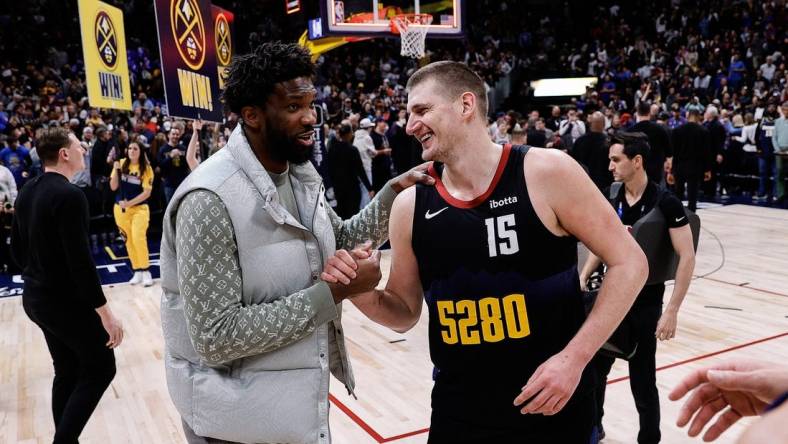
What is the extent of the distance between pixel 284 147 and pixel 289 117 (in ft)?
0.30

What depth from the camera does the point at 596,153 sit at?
843cm

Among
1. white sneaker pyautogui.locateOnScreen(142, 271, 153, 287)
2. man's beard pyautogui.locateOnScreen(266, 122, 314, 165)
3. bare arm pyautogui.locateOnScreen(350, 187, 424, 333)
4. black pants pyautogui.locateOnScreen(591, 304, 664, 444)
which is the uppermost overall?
man's beard pyautogui.locateOnScreen(266, 122, 314, 165)

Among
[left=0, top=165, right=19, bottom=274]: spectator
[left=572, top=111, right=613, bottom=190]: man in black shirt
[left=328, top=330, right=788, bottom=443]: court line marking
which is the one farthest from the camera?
[left=0, top=165, right=19, bottom=274]: spectator

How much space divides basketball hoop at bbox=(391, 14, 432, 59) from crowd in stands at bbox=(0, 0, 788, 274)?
4.57 ft

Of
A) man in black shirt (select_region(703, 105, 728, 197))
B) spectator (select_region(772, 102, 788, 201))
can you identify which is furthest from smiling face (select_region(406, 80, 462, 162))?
spectator (select_region(772, 102, 788, 201))

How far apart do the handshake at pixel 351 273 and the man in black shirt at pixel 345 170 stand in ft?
25.4

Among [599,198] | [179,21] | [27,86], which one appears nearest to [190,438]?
[599,198]

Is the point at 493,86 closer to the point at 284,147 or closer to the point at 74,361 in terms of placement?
the point at 74,361

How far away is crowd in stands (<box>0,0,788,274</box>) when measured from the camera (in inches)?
396

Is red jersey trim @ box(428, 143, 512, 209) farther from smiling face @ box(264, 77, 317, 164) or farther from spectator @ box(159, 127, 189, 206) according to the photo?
spectator @ box(159, 127, 189, 206)

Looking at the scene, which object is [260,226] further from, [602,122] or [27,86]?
[27,86]

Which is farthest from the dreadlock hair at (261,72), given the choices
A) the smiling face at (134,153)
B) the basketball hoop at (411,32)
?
the basketball hoop at (411,32)

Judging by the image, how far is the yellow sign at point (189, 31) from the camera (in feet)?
16.5

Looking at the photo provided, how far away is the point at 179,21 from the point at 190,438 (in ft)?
12.9
